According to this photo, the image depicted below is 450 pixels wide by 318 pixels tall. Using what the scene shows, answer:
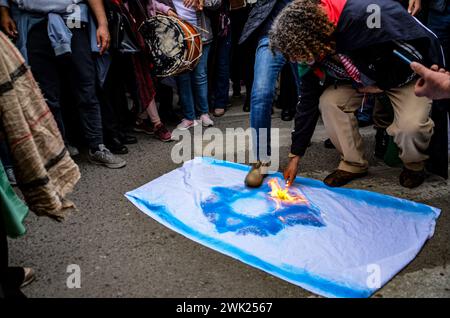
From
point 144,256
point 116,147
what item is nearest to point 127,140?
point 116,147

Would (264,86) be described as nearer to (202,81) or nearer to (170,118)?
(202,81)

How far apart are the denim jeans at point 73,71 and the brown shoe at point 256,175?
4.41ft

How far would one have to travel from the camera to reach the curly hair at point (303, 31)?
2.34 metres

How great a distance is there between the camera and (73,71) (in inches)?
128

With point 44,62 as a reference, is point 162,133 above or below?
below

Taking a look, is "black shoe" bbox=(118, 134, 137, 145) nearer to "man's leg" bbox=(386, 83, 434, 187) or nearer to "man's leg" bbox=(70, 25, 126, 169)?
"man's leg" bbox=(70, 25, 126, 169)

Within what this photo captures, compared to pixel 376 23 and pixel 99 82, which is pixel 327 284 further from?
pixel 99 82

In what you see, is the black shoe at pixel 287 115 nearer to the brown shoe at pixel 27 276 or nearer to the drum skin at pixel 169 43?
the drum skin at pixel 169 43

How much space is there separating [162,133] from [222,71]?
1.08m

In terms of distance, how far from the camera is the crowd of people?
1710 millimetres

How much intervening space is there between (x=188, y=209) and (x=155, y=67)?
5.22ft

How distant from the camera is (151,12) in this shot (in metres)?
3.85

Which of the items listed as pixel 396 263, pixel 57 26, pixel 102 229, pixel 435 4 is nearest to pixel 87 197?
pixel 102 229

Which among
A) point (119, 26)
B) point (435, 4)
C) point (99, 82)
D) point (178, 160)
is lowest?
point (178, 160)
